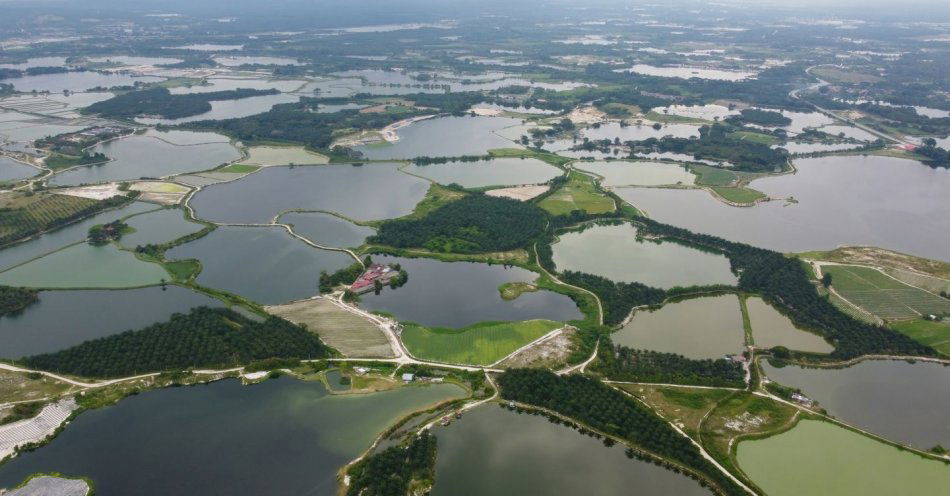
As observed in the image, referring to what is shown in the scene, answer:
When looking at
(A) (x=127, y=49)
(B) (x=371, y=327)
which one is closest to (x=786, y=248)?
(B) (x=371, y=327)

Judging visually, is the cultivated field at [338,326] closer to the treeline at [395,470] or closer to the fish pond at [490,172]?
the treeline at [395,470]

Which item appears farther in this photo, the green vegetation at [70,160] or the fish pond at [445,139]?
the fish pond at [445,139]

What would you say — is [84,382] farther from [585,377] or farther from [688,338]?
[688,338]

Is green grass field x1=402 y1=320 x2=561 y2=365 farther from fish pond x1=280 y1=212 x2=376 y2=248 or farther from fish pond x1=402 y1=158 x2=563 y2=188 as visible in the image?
fish pond x1=402 y1=158 x2=563 y2=188

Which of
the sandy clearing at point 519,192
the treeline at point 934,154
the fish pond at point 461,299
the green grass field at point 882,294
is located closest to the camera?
the fish pond at point 461,299

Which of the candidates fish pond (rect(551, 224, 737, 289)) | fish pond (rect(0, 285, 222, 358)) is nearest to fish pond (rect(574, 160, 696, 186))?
fish pond (rect(551, 224, 737, 289))

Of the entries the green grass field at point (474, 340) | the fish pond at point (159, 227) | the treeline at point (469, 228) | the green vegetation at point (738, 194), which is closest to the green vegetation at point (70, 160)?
the fish pond at point (159, 227)
